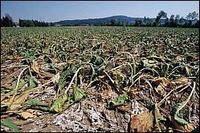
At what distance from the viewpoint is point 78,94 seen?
3.14 m

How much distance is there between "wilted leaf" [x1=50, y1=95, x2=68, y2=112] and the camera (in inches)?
113

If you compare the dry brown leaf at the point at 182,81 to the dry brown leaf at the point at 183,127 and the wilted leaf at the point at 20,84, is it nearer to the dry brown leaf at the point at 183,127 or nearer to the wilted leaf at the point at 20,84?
the dry brown leaf at the point at 183,127

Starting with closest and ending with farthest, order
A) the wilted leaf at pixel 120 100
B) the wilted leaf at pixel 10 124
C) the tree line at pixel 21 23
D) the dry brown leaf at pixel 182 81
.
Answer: the wilted leaf at pixel 10 124 < the wilted leaf at pixel 120 100 < the dry brown leaf at pixel 182 81 < the tree line at pixel 21 23

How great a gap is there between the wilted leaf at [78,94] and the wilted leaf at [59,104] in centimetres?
10

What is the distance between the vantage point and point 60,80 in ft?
11.6

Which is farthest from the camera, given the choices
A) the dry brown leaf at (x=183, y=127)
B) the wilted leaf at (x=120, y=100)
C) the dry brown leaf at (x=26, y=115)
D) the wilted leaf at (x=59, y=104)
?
the wilted leaf at (x=120, y=100)

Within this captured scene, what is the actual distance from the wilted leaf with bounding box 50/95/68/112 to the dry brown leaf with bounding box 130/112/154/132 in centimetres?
71

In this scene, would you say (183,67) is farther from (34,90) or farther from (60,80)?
(34,90)

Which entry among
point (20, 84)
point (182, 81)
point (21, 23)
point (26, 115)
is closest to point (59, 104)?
point (26, 115)

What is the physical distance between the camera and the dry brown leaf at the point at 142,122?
2.58 m

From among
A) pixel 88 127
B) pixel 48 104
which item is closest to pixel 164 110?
pixel 88 127

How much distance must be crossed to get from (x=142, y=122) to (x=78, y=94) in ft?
2.65

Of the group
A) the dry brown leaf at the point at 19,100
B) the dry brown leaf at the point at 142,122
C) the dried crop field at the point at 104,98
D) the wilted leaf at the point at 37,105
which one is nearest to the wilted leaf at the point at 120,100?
the dried crop field at the point at 104,98

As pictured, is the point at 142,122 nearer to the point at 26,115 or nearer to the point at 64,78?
the point at 26,115
